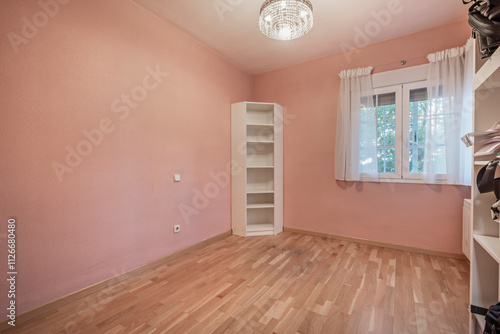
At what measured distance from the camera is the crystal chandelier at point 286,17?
5.68ft

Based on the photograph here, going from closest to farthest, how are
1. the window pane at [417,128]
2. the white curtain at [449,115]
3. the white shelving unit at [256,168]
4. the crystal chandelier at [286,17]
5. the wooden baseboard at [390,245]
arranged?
the crystal chandelier at [286,17], the white curtain at [449,115], the wooden baseboard at [390,245], the window pane at [417,128], the white shelving unit at [256,168]

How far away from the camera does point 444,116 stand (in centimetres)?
252

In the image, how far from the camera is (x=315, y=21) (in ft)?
8.24

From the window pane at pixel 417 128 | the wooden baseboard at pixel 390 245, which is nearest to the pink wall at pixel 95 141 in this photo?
the wooden baseboard at pixel 390 245

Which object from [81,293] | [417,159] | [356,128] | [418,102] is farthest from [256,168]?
[81,293]

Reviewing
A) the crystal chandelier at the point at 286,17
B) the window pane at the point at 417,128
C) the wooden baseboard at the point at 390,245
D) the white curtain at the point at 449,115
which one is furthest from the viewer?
the window pane at the point at 417,128

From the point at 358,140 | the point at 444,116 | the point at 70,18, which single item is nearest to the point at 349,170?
the point at 358,140

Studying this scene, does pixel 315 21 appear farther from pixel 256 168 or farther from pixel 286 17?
pixel 256 168

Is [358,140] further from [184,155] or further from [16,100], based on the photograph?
[16,100]

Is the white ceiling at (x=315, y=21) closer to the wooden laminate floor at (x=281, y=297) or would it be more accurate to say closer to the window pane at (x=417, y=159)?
the window pane at (x=417, y=159)

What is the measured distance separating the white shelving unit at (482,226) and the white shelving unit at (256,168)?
8.03ft

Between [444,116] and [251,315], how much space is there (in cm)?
288

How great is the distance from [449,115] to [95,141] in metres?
3.64

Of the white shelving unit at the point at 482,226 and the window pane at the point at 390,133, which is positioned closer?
the white shelving unit at the point at 482,226
